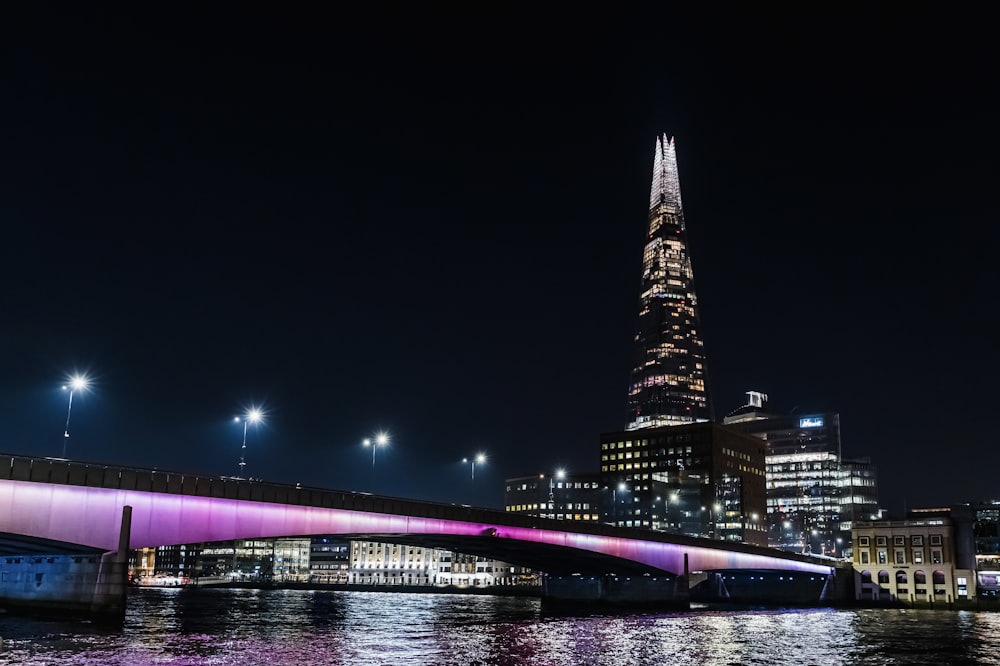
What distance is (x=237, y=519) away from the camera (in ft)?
214

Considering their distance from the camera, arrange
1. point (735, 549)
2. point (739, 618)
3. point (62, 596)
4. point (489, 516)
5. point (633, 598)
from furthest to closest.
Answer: point (735, 549) < point (633, 598) < point (739, 618) < point (489, 516) < point (62, 596)

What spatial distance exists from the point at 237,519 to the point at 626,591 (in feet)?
200

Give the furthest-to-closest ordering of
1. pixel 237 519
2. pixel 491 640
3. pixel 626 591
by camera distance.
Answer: pixel 626 591 < pixel 237 519 < pixel 491 640

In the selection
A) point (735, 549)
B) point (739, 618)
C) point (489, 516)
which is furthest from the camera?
point (735, 549)

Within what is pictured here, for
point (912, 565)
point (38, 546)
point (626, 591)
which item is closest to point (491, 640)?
point (38, 546)

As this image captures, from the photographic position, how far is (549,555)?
101m

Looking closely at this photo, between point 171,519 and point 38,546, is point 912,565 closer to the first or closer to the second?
point 171,519

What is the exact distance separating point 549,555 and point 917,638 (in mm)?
40062

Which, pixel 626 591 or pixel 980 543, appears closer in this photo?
pixel 626 591

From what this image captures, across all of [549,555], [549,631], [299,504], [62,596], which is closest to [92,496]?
[62,596]

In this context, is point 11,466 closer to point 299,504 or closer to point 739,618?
point 299,504

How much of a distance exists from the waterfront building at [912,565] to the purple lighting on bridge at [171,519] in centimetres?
9246

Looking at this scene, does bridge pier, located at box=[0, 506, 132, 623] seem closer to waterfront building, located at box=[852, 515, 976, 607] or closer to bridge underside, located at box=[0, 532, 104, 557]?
bridge underside, located at box=[0, 532, 104, 557]

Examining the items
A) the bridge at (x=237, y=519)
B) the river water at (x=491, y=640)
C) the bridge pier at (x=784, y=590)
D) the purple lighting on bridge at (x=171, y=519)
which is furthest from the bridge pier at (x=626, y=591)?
A: the bridge pier at (x=784, y=590)
